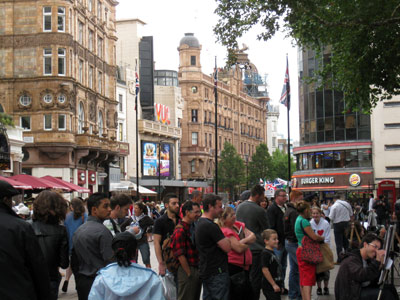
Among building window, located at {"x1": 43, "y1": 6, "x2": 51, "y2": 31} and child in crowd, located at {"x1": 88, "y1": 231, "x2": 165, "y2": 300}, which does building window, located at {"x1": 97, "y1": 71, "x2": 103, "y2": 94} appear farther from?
child in crowd, located at {"x1": 88, "y1": 231, "x2": 165, "y2": 300}

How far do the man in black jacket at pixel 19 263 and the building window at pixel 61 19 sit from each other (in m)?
41.2

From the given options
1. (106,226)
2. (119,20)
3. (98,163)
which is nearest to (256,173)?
(119,20)

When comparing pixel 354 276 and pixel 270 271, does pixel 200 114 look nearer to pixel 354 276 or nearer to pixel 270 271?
pixel 270 271

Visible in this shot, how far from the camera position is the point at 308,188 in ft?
208

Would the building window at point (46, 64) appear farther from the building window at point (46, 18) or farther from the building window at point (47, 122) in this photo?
the building window at point (47, 122)

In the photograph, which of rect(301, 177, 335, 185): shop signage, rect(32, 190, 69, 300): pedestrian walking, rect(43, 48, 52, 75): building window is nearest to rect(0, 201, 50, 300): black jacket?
rect(32, 190, 69, 300): pedestrian walking

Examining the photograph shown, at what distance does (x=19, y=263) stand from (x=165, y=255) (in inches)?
174

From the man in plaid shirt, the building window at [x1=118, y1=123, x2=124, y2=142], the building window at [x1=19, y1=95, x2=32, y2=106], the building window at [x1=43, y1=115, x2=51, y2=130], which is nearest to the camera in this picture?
the man in plaid shirt

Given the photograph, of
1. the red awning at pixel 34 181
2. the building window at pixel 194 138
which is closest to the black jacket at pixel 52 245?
the red awning at pixel 34 181

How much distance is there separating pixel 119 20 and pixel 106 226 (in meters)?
70.4

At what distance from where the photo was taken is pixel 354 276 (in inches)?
285

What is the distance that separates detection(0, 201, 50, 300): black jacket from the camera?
15.3 ft

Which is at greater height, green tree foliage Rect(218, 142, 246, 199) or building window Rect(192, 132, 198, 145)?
building window Rect(192, 132, 198, 145)

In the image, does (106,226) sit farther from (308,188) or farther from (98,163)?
(308,188)
